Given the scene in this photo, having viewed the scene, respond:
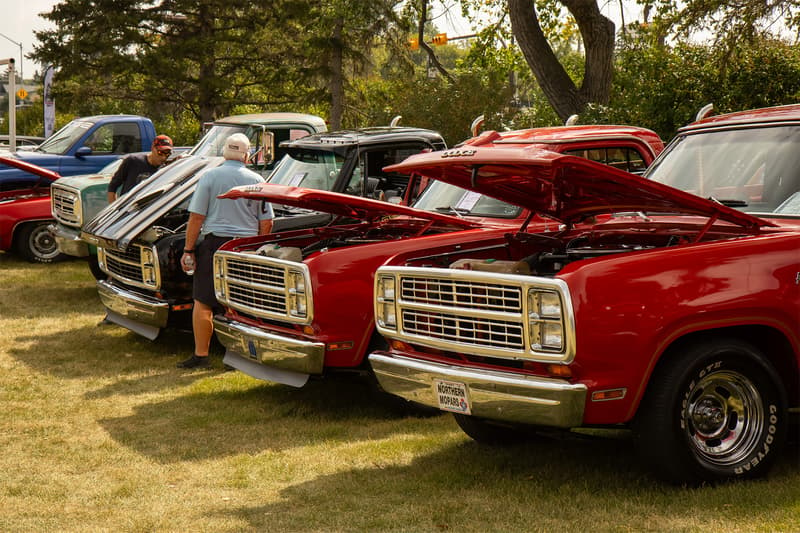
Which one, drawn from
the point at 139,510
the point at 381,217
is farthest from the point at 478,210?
the point at 139,510

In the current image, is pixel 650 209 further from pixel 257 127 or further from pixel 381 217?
pixel 257 127

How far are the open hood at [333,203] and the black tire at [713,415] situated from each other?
2.99 meters

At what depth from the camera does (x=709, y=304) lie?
17.1 feet

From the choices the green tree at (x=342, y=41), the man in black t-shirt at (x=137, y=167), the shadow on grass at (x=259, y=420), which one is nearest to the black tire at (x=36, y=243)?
the man in black t-shirt at (x=137, y=167)

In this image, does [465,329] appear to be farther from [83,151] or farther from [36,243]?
[83,151]

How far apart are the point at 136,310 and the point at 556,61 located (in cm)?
994

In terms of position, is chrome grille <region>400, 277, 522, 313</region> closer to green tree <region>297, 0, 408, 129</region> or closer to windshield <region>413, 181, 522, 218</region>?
windshield <region>413, 181, 522, 218</region>

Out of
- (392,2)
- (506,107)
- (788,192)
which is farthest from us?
(392,2)

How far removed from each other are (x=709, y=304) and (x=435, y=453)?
2.20 m

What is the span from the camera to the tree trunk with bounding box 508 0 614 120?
690 inches

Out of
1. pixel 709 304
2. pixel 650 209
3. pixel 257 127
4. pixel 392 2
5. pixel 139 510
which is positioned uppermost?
pixel 392 2

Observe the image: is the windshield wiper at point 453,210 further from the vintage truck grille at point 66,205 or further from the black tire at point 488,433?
the vintage truck grille at point 66,205

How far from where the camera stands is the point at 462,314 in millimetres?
5496

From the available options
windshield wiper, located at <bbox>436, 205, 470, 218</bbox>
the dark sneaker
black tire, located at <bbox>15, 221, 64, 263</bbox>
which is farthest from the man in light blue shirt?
black tire, located at <bbox>15, 221, 64, 263</bbox>
